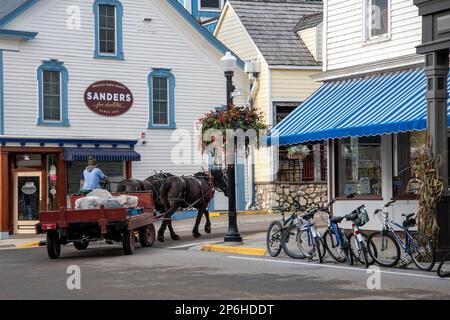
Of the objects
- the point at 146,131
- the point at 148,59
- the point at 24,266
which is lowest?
the point at 24,266

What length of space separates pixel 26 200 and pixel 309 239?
14430 mm

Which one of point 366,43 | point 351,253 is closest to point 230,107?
point 366,43

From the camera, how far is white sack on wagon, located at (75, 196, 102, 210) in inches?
739

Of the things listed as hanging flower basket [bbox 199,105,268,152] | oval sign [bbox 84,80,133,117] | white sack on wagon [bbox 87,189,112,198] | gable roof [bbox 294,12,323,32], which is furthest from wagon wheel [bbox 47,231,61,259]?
gable roof [bbox 294,12,323,32]

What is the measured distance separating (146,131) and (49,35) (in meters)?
4.87

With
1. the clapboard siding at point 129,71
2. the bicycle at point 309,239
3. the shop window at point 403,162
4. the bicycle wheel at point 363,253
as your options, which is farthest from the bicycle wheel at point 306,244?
the clapboard siding at point 129,71

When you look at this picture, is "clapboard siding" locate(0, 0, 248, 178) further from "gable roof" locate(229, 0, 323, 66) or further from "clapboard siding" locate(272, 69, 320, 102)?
"gable roof" locate(229, 0, 323, 66)

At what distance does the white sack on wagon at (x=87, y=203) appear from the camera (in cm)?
1877

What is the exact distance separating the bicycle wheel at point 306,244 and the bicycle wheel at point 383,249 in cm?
150

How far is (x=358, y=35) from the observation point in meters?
21.2

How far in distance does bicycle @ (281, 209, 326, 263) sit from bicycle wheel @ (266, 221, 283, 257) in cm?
73
